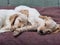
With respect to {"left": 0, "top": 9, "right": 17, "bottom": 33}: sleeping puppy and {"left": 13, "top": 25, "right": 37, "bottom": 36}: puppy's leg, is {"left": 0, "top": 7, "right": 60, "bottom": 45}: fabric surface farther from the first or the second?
{"left": 0, "top": 9, "right": 17, "bottom": 33}: sleeping puppy

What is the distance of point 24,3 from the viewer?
239 centimetres

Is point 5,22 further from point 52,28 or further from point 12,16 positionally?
point 52,28

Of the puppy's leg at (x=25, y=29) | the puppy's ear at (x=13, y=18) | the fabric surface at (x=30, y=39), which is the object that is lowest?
the fabric surface at (x=30, y=39)

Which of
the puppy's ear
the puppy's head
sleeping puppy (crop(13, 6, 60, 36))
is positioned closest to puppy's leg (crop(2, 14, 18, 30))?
the puppy's ear

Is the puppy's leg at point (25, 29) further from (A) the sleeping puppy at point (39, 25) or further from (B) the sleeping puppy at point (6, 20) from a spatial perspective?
(B) the sleeping puppy at point (6, 20)

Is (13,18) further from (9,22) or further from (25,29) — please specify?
(25,29)

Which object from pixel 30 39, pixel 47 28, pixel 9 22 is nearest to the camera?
pixel 30 39

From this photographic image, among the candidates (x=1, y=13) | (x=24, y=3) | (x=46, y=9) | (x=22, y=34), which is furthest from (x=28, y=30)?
(x=24, y=3)

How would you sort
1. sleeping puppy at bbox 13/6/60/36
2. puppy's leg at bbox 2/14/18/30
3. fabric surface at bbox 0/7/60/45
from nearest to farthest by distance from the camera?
1. fabric surface at bbox 0/7/60/45
2. sleeping puppy at bbox 13/6/60/36
3. puppy's leg at bbox 2/14/18/30

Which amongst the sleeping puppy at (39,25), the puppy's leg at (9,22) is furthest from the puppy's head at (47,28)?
the puppy's leg at (9,22)

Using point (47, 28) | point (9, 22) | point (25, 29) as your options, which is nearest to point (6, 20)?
point (9, 22)

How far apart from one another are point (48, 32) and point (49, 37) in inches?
3.4

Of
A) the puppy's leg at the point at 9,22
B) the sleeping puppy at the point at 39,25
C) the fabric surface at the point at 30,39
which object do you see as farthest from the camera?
the puppy's leg at the point at 9,22

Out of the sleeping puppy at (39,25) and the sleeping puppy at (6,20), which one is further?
the sleeping puppy at (6,20)
